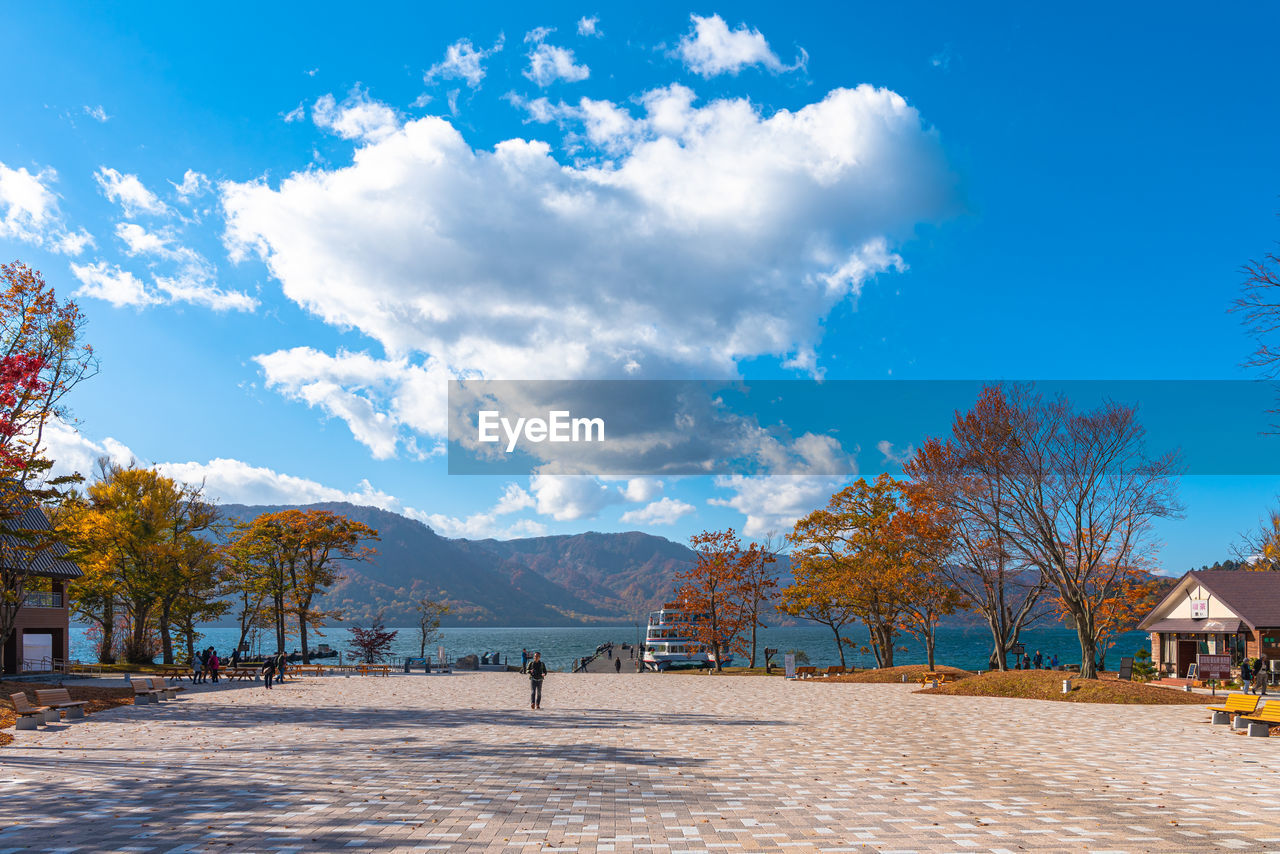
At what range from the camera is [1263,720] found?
18141 millimetres

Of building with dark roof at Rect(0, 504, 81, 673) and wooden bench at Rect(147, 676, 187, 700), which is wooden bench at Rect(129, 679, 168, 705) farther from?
building with dark roof at Rect(0, 504, 81, 673)

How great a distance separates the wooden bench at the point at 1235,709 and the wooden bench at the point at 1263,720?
1.94 ft

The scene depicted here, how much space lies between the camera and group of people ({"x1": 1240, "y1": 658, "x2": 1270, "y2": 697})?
29.8 meters

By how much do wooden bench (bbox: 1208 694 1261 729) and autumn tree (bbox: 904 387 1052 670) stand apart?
40.3 feet

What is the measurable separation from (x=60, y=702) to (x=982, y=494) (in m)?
32.7

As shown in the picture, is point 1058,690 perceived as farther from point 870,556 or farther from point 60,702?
point 60,702

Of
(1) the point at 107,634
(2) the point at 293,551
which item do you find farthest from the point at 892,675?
(1) the point at 107,634

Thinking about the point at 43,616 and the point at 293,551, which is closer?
the point at 43,616

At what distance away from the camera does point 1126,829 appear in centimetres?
936

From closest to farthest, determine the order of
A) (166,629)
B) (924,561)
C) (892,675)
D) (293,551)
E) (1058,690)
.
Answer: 1. (1058,690)
2. (892,675)
3. (924,561)
4. (166,629)
5. (293,551)

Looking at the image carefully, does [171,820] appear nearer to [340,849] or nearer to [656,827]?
[340,849]

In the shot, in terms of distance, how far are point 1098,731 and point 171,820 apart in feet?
63.5

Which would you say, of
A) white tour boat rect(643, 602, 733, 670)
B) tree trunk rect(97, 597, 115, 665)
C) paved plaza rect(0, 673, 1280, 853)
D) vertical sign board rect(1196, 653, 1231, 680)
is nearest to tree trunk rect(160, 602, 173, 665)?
tree trunk rect(97, 597, 115, 665)

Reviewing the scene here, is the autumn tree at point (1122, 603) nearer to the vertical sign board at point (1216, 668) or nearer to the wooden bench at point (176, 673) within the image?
the vertical sign board at point (1216, 668)
